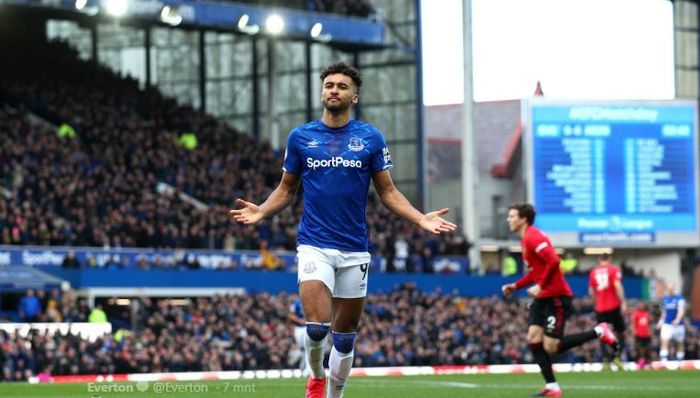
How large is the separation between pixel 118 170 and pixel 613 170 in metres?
14.6

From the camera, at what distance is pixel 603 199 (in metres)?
43.4

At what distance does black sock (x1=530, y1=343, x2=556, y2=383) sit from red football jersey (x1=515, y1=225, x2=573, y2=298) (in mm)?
607

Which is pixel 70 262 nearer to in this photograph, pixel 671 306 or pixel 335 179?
pixel 671 306

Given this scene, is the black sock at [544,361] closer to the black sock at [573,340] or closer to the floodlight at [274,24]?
the black sock at [573,340]

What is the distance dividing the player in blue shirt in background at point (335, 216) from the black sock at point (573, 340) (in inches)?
271

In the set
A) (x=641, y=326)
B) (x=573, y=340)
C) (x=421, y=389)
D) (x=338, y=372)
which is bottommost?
(x=641, y=326)

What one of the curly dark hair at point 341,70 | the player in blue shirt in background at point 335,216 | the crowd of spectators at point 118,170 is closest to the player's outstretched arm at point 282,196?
the player in blue shirt in background at point 335,216

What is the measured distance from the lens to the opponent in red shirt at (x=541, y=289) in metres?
16.7

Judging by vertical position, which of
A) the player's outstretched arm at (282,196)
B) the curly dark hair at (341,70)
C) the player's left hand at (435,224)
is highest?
the curly dark hair at (341,70)

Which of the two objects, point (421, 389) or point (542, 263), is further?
point (421, 389)

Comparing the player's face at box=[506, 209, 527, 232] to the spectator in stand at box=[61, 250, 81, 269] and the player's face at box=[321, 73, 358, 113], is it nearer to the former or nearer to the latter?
the player's face at box=[321, 73, 358, 113]

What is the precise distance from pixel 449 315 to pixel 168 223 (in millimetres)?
7373

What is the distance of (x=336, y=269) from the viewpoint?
1082 cm

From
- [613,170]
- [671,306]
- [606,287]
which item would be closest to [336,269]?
[606,287]
